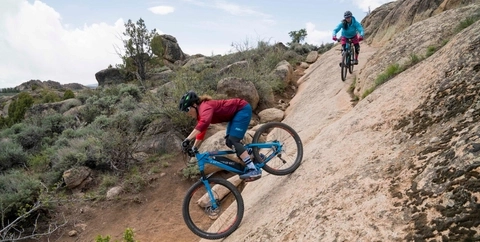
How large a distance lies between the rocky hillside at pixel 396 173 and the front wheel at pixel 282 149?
18cm

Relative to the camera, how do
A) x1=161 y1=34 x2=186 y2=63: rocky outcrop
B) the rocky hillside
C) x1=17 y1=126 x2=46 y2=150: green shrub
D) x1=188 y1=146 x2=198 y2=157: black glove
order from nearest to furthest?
the rocky hillside < x1=188 y1=146 x2=198 y2=157: black glove < x1=17 y1=126 x2=46 y2=150: green shrub < x1=161 y1=34 x2=186 y2=63: rocky outcrop

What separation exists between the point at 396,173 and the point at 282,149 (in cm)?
230

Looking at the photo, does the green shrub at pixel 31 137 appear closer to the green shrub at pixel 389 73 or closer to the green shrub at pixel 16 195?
the green shrub at pixel 16 195

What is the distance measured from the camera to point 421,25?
785cm

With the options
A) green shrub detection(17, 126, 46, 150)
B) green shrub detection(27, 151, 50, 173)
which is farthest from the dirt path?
green shrub detection(17, 126, 46, 150)

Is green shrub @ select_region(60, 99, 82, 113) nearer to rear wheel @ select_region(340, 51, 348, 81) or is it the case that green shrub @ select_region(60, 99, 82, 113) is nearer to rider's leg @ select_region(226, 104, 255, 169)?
rear wheel @ select_region(340, 51, 348, 81)

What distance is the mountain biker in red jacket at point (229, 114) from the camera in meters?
4.32

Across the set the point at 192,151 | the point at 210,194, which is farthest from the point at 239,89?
the point at 192,151

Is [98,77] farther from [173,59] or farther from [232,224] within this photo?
[232,224]

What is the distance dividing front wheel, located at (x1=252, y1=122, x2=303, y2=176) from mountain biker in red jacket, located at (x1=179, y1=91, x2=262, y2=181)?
0.31 metres

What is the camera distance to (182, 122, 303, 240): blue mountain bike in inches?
169

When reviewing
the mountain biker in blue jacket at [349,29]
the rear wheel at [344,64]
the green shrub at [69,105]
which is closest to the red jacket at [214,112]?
the rear wheel at [344,64]

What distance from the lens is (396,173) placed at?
9.36ft

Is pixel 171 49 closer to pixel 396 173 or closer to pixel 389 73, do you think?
pixel 389 73
